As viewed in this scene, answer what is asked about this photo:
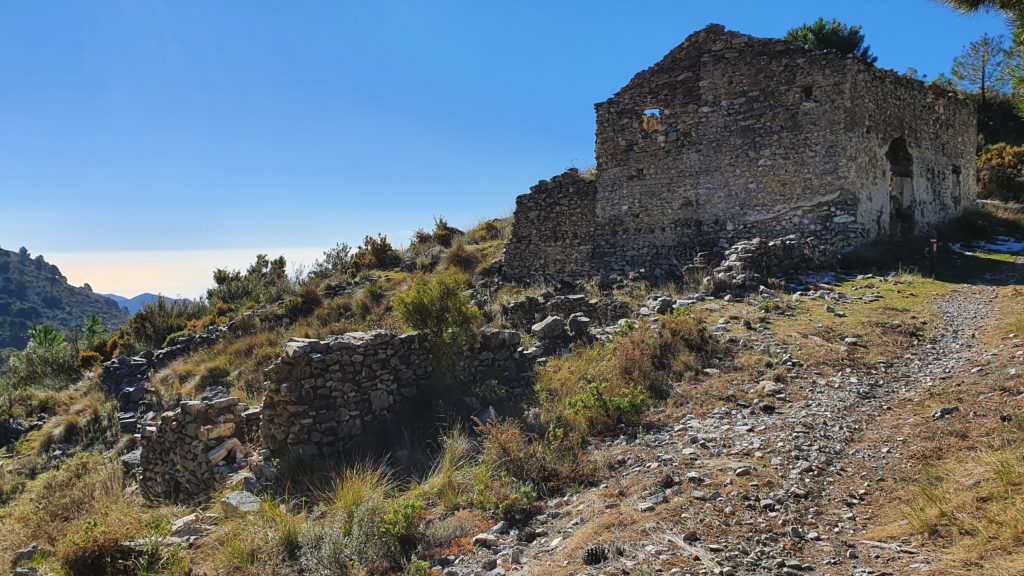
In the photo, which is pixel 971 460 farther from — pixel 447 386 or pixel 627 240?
pixel 627 240

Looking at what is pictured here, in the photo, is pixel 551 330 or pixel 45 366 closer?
pixel 551 330

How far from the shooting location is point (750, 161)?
14.3 metres

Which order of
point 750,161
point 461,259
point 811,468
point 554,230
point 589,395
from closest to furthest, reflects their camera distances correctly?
point 811,468 → point 589,395 → point 750,161 → point 554,230 → point 461,259

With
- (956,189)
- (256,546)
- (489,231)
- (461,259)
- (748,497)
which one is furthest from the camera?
(489,231)

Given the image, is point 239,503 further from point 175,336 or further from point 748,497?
point 175,336

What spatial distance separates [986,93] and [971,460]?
33.4 meters

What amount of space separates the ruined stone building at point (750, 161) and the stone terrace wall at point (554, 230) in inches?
1.6

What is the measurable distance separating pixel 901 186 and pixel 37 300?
93440 millimetres

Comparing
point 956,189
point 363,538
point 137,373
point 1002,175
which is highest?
point 1002,175

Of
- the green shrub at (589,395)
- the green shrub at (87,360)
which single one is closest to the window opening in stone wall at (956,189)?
the green shrub at (589,395)

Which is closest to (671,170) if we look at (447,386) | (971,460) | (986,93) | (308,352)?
(447,386)

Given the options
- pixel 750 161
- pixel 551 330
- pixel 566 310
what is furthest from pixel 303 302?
pixel 750 161

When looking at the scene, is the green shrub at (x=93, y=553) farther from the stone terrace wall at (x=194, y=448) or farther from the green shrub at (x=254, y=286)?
the green shrub at (x=254, y=286)

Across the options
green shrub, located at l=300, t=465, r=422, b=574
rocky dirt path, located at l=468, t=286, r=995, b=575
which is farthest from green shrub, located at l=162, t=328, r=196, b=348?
rocky dirt path, located at l=468, t=286, r=995, b=575
